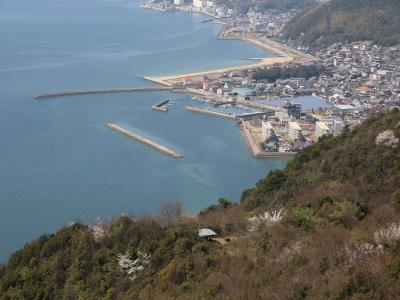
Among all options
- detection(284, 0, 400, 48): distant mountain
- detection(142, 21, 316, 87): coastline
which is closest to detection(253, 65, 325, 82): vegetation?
detection(142, 21, 316, 87): coastline

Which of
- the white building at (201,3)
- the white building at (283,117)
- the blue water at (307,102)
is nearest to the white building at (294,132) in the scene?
the white building at (283,117)

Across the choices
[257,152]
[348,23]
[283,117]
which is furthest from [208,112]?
[348,23]

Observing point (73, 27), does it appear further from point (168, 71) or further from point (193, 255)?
point (193, 255)

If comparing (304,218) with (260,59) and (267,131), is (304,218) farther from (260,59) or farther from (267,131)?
(260,59)

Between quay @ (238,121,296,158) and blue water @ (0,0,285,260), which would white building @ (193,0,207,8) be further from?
quay @ (238,121,296,158)

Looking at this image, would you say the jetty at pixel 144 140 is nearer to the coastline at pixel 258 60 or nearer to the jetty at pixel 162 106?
the jetty at pixel 162 106

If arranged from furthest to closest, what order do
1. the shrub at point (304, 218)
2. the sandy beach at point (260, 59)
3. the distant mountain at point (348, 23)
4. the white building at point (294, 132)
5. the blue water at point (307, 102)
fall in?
the distant mountain at point (348, 23)
the sandy beach at point (260, 59)
the blue water at point (307, 102)
the white building at point (294, 132)
the shrub at point (304, 218)
